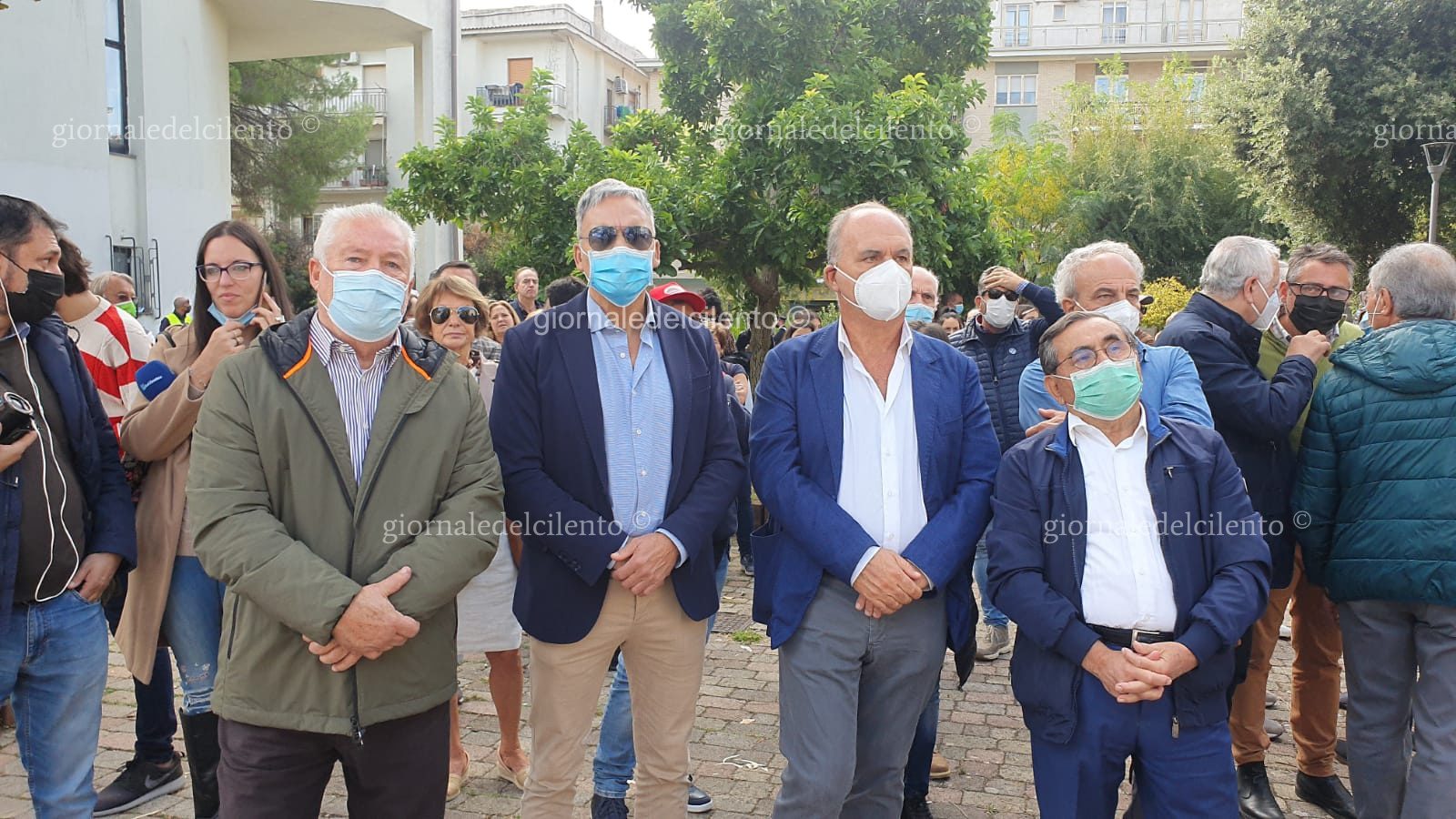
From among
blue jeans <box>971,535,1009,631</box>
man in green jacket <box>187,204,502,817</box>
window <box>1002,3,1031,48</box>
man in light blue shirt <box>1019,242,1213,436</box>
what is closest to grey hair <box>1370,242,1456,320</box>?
man in light blue shirt <box>1019,242,1213,436</box>

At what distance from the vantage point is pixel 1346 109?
56.4ft

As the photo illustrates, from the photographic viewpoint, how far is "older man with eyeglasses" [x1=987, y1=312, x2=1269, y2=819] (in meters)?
3.13

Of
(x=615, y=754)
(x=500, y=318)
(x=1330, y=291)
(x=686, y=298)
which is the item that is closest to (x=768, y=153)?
(x=686, y=298)

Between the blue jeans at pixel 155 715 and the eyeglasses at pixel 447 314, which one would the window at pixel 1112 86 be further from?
the blue jeans at pixel 155 715

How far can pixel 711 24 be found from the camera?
30.4 ft

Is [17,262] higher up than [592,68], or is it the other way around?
[592,68]

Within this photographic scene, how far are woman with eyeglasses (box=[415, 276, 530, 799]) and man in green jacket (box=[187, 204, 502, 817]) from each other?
1.39 metres

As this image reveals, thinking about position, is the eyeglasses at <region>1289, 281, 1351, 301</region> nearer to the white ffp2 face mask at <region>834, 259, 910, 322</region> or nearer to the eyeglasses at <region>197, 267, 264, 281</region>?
the white ffp2 face mask at <region>834, 259, 910, 322</region>

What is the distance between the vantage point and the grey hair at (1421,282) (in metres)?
3.98

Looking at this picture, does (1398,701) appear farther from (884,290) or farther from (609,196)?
(609,196)

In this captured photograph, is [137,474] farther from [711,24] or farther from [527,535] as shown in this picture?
[711,24]

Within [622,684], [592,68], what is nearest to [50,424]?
[622,684]

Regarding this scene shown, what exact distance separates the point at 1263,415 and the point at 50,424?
4.38 m

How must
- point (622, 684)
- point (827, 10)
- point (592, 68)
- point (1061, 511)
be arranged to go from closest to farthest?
point (1061, 511), point (622, 684), point (827, 10), point (592, 68)
